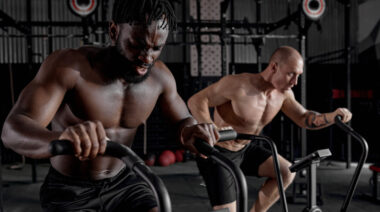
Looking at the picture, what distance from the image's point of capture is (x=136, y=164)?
83 cm

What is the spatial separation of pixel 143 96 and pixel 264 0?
659cm

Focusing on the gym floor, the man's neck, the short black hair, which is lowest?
the gym floor

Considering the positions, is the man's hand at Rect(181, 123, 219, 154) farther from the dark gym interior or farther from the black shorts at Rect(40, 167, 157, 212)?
the dark gym interior

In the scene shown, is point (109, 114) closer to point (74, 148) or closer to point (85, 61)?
point (85, 61)

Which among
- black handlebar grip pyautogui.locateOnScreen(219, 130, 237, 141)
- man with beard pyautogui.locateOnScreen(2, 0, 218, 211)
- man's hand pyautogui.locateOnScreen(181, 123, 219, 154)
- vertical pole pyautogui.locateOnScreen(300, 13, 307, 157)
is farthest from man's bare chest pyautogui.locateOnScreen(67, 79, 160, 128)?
vertical pole pyautogui.locateOnScreen(300, 13, 307, 157)

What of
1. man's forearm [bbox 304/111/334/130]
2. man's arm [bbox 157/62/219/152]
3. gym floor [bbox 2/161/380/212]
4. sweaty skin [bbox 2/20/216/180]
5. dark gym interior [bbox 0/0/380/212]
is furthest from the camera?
dark gym interior [bbox 0/0/380/212]

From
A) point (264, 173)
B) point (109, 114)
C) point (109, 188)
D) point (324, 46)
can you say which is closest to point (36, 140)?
point (109, 114)

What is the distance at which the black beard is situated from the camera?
1.44 meters

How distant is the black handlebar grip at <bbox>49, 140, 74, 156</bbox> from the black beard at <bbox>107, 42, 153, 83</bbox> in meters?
0.64

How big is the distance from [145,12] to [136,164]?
69cm

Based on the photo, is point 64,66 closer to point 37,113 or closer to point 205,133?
point 37,113

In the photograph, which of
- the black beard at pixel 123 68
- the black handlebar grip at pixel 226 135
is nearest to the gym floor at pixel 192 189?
the black beard at pixel 123 68

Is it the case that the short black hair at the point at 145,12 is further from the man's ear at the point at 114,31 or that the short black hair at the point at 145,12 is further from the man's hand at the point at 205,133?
the man's hand at the point at 205,133

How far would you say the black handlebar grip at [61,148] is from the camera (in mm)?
828
